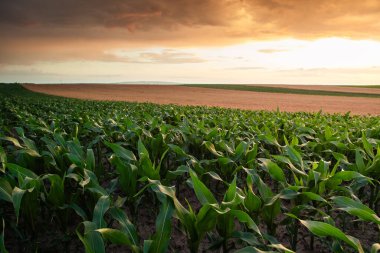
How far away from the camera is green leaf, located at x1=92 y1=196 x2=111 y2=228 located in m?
2.15

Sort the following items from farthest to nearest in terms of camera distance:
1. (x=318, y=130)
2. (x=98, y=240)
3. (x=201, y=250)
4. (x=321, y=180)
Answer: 1. (x=318, y=130)
2. (x=201, y=250)
3. (x=321, y=180)
4. (x=98, y=240)

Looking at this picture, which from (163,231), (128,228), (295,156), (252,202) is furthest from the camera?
(295,156)

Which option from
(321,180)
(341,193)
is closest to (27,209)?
(321,180)

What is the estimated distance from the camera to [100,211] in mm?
2193

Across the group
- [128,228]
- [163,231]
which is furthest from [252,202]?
[128,228]

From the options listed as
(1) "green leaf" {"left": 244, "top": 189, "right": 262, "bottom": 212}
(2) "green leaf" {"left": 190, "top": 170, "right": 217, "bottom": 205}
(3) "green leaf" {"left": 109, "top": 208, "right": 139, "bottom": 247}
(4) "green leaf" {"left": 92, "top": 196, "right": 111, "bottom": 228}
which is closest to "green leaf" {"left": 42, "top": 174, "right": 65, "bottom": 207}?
(4) "green leaf" {"left": 92, "top": 196, "right": 111, "bottom": 228}

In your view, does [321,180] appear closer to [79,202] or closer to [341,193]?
[341,193]

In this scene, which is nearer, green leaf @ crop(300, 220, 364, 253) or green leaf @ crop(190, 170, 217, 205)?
green leaf @ crop(300, 220, 364, 253)

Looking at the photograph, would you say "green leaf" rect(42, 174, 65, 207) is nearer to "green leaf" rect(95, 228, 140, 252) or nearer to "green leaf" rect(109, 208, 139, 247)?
"green leaf" rect(109, 208, 139, 247)

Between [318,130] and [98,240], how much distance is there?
17.4 feet

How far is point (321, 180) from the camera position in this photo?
280 cm

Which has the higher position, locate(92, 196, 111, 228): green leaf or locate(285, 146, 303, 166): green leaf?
locate(285, 146, 303, 166): green leaf

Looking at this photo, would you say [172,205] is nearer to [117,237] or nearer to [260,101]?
[117,237]

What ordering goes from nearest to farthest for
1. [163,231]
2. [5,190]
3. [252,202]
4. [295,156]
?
[163,231] → [252,202] → [5,190] → [295,156]
